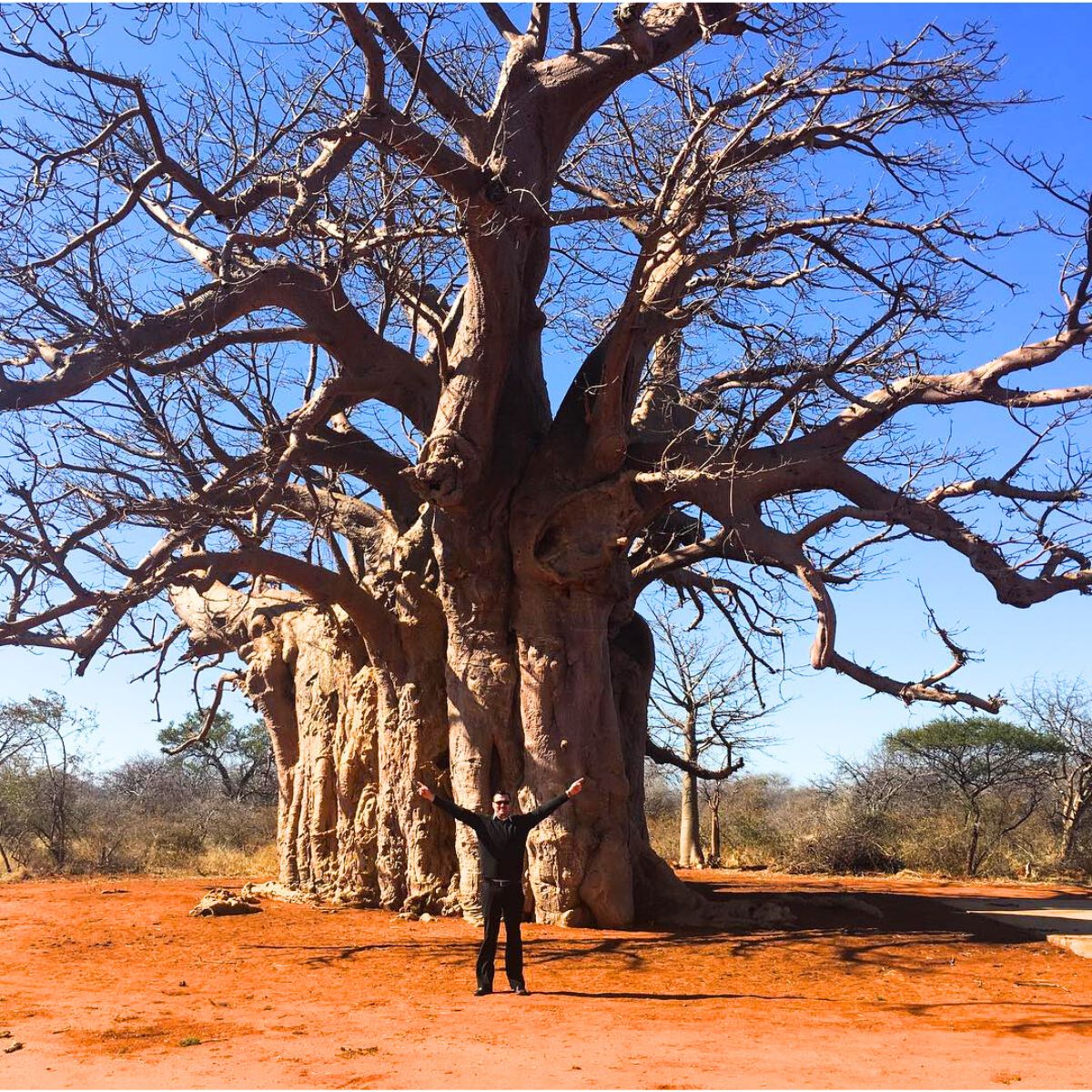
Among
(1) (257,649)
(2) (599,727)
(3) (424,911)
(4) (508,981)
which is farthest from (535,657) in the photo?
(1) (257,649)

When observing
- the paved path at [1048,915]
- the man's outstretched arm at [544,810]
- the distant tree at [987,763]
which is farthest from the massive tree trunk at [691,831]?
the man's outstretched arm at [544,810]

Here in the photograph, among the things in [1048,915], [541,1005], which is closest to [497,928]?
[541,1005]

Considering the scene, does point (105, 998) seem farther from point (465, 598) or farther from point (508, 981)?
point (465, 598)

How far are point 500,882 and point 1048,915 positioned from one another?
638 centimetres

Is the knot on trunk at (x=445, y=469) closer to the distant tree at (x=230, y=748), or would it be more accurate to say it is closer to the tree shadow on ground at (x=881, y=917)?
the tree shadow on ground at (x=881, y=917)

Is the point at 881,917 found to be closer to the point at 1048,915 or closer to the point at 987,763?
the point at 1048,915

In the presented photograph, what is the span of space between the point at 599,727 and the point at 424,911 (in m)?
2.10

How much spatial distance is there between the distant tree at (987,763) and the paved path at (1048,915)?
19.3 ft

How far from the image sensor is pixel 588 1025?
18.3 ft

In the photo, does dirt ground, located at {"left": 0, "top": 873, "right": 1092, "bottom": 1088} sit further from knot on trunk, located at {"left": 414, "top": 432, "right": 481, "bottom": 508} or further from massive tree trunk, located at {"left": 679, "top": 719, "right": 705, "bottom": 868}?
massive tree trunk, located at {"left": 679, "top": 719, "right": 705, "bottom": 868}

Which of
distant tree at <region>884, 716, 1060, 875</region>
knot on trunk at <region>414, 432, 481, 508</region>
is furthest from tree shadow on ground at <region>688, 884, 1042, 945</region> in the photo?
distant tree at <region>884, 716, 1060, 875</region>

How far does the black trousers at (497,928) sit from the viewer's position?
20.9ft

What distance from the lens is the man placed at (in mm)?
6406

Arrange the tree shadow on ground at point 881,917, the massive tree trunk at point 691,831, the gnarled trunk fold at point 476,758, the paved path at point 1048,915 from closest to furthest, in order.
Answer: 1. the paved path at point 1048,915
2. the tree shadow on ground at point 881,917
3. the gnarled trunk fold at point 476,758
4. the massive tree trunk at point 691,831
